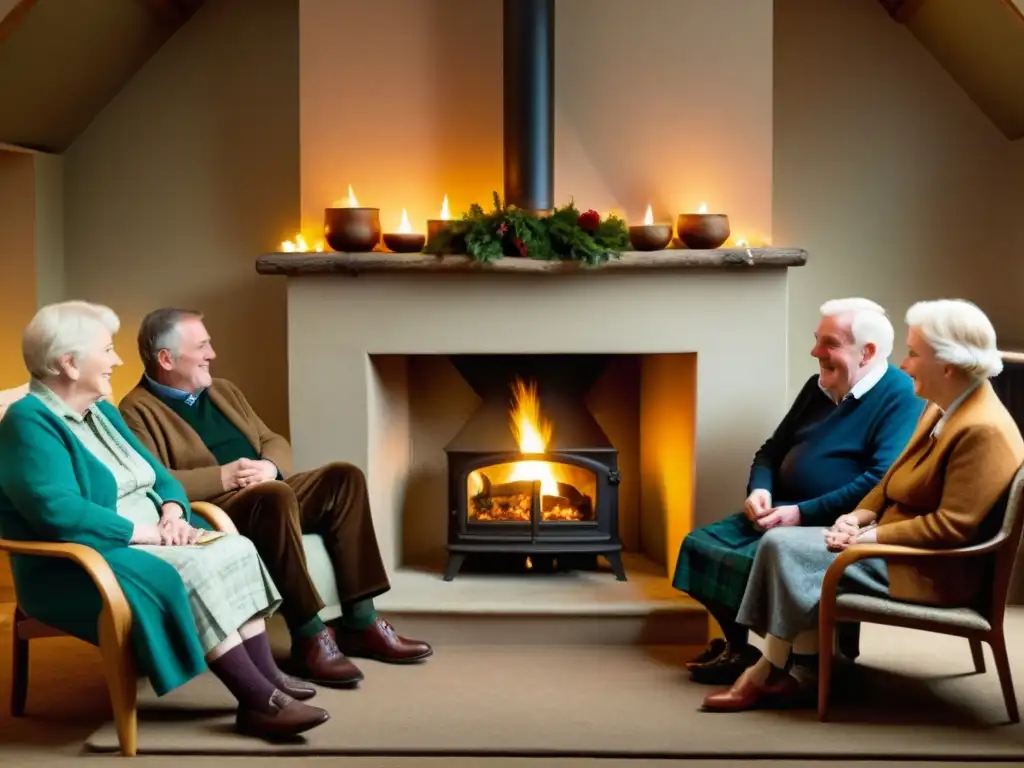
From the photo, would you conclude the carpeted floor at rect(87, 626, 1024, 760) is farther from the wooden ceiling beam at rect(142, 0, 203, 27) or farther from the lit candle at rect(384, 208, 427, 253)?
the wooden ceiling beam at rect(142, 0, 203, 27)

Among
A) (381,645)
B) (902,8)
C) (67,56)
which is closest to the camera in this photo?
(381,645)

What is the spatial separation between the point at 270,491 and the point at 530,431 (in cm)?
130

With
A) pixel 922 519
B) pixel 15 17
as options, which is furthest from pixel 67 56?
pixel 922 519

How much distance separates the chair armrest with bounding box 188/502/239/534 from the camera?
3.87 meters

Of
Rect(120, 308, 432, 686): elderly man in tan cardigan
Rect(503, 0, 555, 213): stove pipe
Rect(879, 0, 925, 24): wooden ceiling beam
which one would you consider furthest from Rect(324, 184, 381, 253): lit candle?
Rect(879, 0, 925, 24): wooden ceiling beam

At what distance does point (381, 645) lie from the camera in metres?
4.25

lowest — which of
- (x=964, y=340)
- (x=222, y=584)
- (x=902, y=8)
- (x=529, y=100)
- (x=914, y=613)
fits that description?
(x=914, y=613)

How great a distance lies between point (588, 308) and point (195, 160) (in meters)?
1.99

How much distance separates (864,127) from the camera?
18.1 ft

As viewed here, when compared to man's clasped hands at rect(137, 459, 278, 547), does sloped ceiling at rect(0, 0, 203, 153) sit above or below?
above

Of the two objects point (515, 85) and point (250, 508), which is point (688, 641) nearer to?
point (250, 508)

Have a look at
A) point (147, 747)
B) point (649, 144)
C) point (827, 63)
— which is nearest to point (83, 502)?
point (147, 747)

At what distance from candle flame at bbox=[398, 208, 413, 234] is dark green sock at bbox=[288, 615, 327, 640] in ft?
4.68

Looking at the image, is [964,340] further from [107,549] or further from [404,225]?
[107,549]
